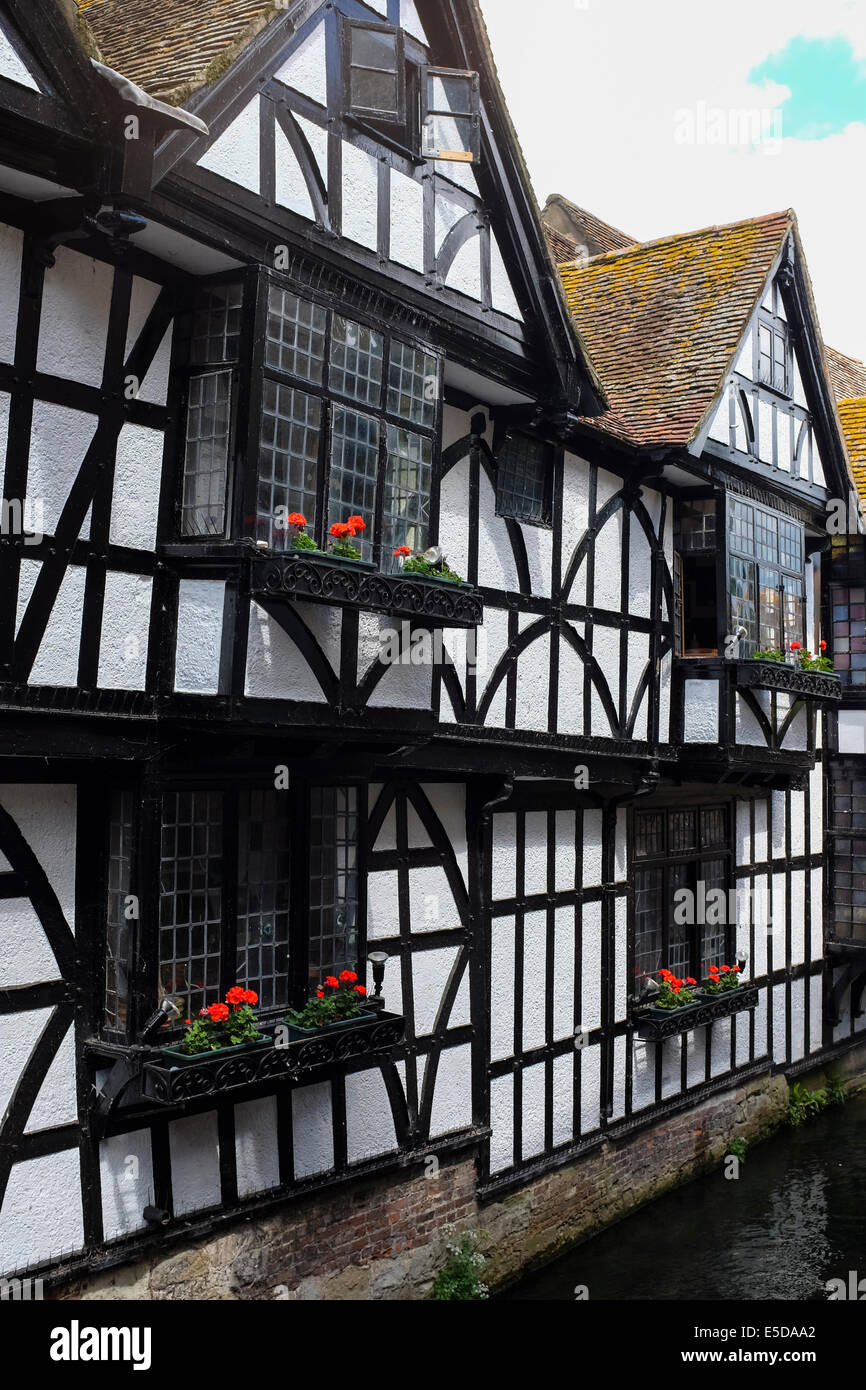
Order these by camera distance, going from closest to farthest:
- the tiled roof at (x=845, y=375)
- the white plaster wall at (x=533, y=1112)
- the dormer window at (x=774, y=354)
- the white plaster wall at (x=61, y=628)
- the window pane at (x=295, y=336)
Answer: the white plaster wall at (x=61, y=628)
the window pane at (x=295, y=336)
the white plaster wall at (x=533, y=1112)
the dormer window at (x=774, y=354)
the tiled roof at (x=845, y=375)

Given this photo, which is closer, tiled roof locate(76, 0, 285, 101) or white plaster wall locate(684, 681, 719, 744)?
tiled roof locate(76, 0, 285, 101)

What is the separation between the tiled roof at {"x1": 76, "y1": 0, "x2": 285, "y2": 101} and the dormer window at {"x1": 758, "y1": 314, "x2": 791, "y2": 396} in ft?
27.1

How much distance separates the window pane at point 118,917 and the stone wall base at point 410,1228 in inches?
67.3

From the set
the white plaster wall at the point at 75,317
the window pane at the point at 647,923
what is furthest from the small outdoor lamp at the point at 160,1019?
the window pane at the point at 647,923

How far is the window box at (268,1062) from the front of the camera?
26.1 ft

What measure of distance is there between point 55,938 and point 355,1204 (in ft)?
12.6

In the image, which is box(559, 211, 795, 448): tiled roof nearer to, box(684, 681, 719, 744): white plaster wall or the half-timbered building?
the half-timbered building

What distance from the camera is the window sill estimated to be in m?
8.09

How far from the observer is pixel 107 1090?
812 cm

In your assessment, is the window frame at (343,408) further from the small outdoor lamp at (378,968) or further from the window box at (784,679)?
the window box at (784,679)

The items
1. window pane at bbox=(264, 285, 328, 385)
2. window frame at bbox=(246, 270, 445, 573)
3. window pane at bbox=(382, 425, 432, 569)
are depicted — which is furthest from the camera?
window pane at bbox=(382, 425, 432, 569)

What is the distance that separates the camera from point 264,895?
9359 mm

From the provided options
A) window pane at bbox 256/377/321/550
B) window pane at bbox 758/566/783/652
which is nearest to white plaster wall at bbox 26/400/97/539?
window pane at bbox 256/377/321/550

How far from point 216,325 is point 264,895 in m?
4.04
